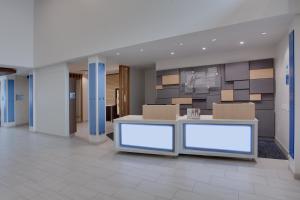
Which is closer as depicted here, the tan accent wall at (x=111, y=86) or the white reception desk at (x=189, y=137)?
the white reception desk at (x=189, y=137)

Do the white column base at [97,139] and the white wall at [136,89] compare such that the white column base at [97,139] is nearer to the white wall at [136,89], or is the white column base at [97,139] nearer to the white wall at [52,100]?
the white wall at [52,100]

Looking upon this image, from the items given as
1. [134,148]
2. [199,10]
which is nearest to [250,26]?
[199,10]

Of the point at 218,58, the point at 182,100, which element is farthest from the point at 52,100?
the point at 218,58

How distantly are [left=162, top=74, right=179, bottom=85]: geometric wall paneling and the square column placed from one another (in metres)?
2.41

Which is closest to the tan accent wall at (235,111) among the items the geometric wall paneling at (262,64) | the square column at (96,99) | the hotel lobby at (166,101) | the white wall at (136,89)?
the hotel lobby at (166,101)

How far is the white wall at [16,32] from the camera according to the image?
24.6 ft

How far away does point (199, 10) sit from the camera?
4230mm

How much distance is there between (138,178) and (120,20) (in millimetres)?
4174

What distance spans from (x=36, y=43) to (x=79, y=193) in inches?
302

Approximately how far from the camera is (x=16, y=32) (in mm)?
7934

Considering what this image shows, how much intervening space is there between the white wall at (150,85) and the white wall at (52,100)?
3.95m

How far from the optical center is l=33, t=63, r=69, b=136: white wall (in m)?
7.44

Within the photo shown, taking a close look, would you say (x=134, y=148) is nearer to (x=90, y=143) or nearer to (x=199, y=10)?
(x=90, y=143)

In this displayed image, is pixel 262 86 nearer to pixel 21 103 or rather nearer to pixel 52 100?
pixel 52 100
